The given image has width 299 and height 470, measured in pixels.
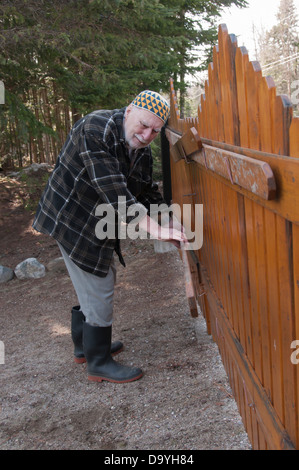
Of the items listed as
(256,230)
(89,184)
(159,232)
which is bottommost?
(159,232)

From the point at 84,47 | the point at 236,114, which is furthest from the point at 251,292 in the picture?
the point at 84,47

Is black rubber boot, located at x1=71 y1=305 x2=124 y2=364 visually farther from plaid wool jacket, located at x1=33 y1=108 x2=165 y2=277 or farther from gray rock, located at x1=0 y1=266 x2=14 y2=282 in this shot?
gray rock, located at x1=0 y1=266 x2=14 y2=282

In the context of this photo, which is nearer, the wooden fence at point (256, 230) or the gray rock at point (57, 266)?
the wooden fence at point (256, 230)

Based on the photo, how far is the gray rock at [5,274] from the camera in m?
6.20

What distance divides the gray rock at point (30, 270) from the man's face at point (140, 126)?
4.10 m

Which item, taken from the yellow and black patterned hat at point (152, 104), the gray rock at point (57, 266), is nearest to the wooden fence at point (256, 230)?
the yellow and black patterned hat at point (152, 104)

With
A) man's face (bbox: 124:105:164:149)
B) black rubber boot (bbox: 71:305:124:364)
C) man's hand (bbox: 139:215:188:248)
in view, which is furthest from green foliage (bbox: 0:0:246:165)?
man's hand (bbox: 139:215:188:248)

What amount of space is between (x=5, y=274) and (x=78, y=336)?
10.7ft

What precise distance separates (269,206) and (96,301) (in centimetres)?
191

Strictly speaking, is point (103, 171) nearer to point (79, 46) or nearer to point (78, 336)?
point (78, 336)

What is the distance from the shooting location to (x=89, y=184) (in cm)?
262

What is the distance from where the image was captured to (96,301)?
2.93 meters

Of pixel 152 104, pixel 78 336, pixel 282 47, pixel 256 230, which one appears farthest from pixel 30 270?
pixel 282 47

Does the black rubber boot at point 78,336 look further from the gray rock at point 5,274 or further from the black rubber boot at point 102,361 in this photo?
the gray rock at point 5,274
